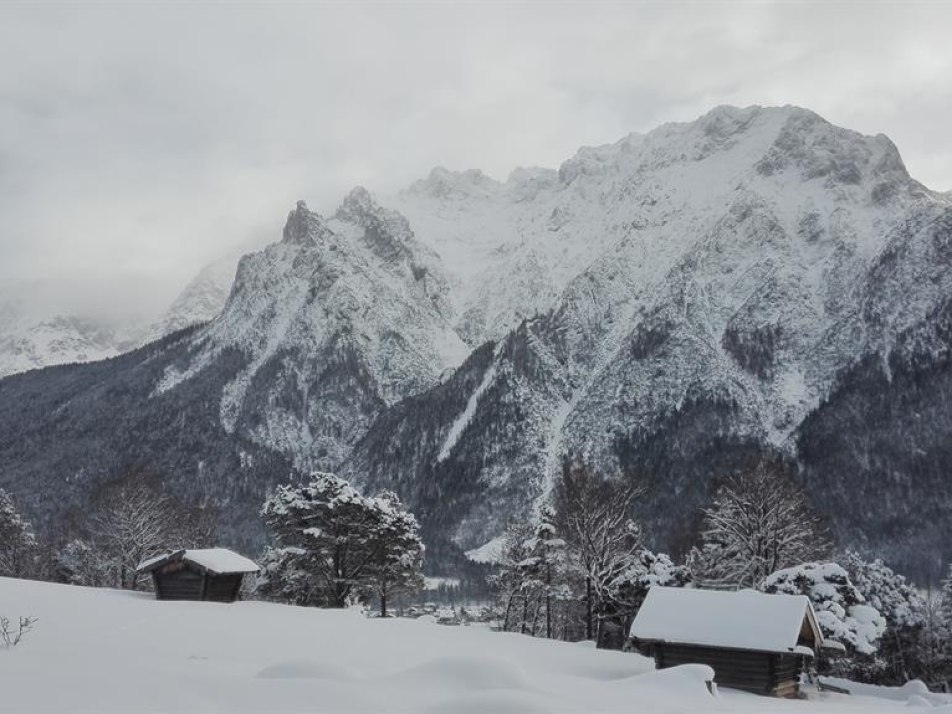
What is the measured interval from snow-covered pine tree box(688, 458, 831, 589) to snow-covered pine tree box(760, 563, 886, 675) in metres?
3.19

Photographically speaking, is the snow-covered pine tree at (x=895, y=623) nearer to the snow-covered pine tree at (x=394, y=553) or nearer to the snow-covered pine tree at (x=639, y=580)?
the snow-covered pine tree at (x=639, y=580)

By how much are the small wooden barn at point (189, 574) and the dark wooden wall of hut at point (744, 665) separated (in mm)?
23887

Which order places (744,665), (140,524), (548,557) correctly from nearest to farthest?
1. (744,665)
2. (548,557)
3. (140,524)

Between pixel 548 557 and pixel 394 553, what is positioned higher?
pixel 548 557

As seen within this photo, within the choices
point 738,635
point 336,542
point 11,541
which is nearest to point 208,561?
point 336,542

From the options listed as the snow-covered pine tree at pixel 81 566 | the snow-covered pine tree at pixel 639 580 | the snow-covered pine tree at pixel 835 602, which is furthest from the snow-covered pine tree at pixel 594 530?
the snow-covered pine tree at pixel 81 566

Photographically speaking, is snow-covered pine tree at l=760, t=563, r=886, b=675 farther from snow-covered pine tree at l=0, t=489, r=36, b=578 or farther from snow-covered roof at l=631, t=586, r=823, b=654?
snow-covered pine tree at l=0, t=489, r=36, b=578

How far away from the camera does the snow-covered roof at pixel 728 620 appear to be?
28703 millimetres

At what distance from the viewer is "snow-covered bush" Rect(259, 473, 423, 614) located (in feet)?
157

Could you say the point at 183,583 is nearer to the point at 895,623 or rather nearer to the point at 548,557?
the point at 548,557

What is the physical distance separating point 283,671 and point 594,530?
31.9 metres

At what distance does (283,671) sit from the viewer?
14.0 metres

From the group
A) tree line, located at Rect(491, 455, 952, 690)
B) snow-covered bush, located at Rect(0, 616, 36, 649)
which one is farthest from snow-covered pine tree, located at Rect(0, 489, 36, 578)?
snow-covered bush, located at Rect(0, 616, 36, 649)

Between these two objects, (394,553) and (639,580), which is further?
(394,553)
